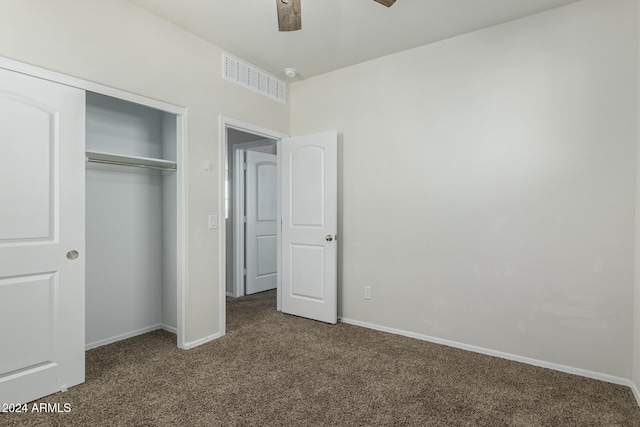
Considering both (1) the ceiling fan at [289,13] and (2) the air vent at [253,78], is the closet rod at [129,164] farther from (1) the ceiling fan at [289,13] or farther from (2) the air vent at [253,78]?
(1) the ceiling fan at [289,13]

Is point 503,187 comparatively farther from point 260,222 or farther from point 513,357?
point 260,222

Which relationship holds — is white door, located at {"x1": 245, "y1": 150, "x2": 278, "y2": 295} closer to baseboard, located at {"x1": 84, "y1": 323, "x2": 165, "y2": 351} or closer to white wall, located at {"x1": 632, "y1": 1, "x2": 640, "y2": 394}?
baseboard, located at {"x1": 84, "y1": 323, "x2": 165, "y2": 351}

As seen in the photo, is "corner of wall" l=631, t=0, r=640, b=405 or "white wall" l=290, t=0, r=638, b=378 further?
"white wall" l=290, t=0, r=638, b=378

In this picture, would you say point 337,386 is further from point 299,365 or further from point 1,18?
point 1,18

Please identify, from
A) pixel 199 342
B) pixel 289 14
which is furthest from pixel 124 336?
pixel 289 14

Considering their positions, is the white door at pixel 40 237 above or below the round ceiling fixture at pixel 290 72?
below

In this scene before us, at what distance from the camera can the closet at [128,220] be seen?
2910 mm

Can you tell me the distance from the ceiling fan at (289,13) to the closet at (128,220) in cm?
157

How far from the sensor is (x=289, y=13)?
1.98 metres

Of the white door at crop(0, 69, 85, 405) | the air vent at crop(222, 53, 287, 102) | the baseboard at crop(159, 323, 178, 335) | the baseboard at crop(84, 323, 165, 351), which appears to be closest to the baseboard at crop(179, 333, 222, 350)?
the baseboard at crop(159, 323, 178, 335)

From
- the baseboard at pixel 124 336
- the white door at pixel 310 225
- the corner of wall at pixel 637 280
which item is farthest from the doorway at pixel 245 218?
the corner of wall at pixel 637 280

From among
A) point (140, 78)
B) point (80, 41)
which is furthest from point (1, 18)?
point (140, 78)

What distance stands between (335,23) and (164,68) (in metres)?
→ 1.41

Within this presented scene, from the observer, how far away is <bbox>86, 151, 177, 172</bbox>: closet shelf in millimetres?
2630
